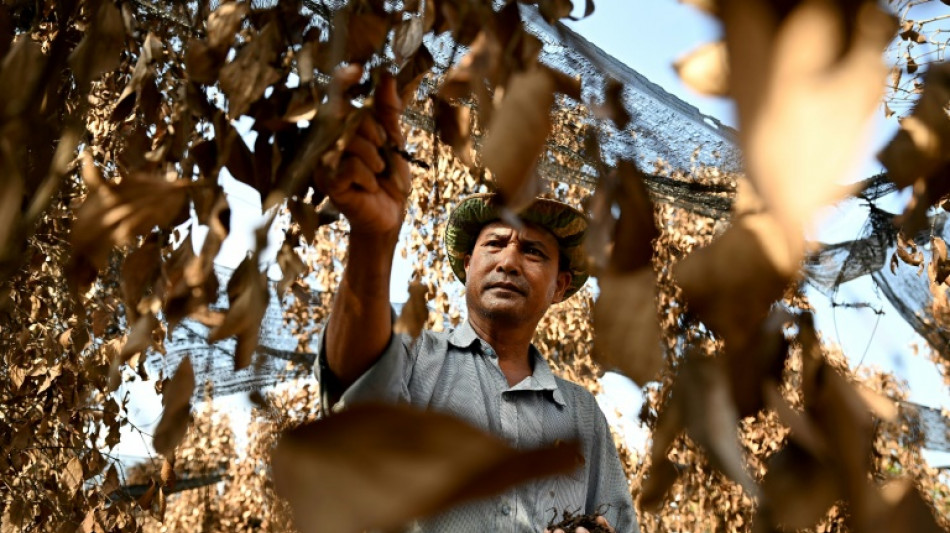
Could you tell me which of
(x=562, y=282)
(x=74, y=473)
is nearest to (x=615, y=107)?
(x=562, y=282)

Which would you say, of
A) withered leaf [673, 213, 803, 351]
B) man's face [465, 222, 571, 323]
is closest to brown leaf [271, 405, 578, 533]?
withered leaf [673, 213, 803, 351]

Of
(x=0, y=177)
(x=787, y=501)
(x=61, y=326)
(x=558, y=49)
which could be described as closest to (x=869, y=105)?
(x=787, y=501)

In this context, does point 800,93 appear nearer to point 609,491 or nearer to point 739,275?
point 739,275

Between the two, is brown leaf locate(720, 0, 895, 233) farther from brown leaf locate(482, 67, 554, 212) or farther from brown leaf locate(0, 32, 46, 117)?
brown leaf locate(0, 32, 46, 117)

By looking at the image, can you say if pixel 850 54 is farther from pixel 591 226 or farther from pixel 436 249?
pixel 436 249

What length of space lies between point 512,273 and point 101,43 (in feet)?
3.63

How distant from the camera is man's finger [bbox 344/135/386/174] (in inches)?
20.1

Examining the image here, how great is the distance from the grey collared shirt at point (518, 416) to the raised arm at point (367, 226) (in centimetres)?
19

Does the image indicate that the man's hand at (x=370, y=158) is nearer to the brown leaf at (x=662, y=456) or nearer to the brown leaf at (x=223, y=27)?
the brown leaf at (x=223, y=27)

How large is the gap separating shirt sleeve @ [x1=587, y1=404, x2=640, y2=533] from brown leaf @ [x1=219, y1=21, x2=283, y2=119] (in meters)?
1.05

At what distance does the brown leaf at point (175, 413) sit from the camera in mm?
453

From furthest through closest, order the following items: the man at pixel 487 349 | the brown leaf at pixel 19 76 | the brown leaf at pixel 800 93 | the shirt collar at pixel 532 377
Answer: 1. the shirt collar at pixel 532 377
2. the man at pixel 487 349
3. the brown leaf at pixel 19 76
4. the brown leaf at pixel 800 93

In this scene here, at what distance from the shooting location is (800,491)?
0.82 feet

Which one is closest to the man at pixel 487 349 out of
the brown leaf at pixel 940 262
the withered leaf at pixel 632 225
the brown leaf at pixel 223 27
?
the brown leaf at pixel 223 27
